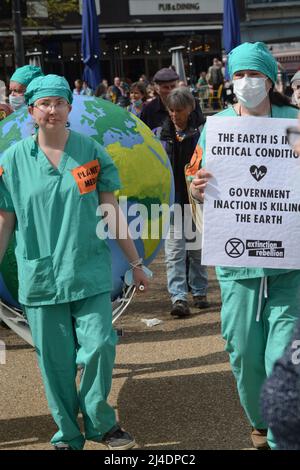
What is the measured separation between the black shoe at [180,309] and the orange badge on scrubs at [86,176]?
9.95 ft

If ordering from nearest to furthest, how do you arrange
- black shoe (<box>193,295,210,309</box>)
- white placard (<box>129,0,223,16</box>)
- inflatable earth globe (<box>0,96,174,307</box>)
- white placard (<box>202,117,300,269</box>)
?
white placard (<box>202,117,300,269</box>)
inflatable earth globe (<box>0,96,174,307</box>)
black shoe (<box>193,295,210,309</box>)
white placard (<box>129,0,223,16</box>)

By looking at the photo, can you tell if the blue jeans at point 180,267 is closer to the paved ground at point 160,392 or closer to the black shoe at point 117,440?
the paved ground at point 160,392

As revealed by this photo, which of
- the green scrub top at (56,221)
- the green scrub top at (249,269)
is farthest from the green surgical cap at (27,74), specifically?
the green scrub top at (249,269)

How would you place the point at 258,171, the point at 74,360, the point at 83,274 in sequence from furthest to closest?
1. the point at 74,360
2. the point at 83,274
3. the point at 258,171

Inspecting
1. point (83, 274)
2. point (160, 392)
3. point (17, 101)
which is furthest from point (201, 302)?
point (83, 274)

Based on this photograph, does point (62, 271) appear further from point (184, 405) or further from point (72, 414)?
point (184, 405)

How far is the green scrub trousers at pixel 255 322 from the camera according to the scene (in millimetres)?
4102

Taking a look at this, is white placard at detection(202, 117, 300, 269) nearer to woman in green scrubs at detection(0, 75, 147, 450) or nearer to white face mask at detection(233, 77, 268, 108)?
white face mask at detection(233, 77, 268, 108)

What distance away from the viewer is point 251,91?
13.4 ft

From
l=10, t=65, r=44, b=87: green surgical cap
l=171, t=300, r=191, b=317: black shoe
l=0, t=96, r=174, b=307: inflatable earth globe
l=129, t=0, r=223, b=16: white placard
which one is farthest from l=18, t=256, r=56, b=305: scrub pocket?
l=129, t=0, r=223, b=16: white placard

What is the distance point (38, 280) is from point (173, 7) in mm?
35881

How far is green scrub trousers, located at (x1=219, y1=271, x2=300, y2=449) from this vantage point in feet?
13.5

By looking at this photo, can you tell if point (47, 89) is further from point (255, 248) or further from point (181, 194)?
point (181, 194)

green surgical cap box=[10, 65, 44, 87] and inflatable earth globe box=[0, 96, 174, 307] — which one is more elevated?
green surgical cap box=[10, 65, 44, 87]
